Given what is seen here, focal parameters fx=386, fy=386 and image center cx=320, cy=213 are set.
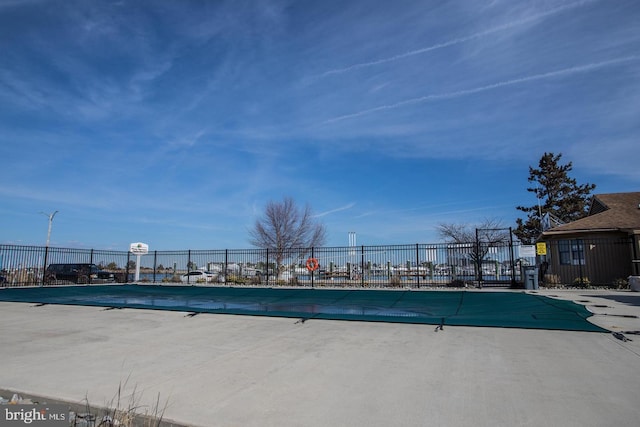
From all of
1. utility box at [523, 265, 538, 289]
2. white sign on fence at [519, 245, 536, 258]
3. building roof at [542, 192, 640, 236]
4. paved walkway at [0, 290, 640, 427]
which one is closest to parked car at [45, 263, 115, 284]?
paved walkway at [0, 290, 640, 427]

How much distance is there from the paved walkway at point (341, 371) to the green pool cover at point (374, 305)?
1.52 feet

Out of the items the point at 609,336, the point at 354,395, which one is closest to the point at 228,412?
the point at 354,395

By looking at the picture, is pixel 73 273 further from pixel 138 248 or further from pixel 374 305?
pixel 374 305

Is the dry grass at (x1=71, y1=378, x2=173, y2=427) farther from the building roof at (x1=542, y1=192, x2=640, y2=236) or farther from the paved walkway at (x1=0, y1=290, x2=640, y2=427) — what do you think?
the building roof at (x1=542, y1=192, x2=640, y2=236)

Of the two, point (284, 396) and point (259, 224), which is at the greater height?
point (259, 224)

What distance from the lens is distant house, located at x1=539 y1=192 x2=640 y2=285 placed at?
17.2 m

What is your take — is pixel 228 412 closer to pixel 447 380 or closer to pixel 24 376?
pixel 447 380

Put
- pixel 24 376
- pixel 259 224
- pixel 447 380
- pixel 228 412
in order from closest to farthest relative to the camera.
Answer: pixel 228 412 < pixel 447 380 < pixel 24 376 < pixel 259 224

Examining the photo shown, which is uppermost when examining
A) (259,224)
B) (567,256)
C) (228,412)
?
(259,224)

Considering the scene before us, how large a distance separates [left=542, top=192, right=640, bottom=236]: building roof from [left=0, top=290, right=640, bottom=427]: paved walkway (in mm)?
11888

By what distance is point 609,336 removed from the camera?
626cm

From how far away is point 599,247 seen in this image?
1808 centimetres

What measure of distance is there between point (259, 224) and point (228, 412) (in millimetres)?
31190

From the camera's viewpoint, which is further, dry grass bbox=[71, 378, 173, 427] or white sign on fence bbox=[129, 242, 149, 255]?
white sign on fence bbox=[129, 242, 149, 255]
